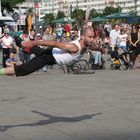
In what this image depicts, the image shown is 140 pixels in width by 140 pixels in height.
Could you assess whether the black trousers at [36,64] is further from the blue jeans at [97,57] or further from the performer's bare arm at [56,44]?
the blue jeans at [97,57]

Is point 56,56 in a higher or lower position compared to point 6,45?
higher

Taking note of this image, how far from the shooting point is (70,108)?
11250mm

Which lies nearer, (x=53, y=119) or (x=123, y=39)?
(x=53, y=119)

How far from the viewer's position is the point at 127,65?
21875mm

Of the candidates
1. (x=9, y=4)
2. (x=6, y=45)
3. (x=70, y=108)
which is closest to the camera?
(x=70, y=108)

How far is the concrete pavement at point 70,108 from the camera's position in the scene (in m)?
8.66

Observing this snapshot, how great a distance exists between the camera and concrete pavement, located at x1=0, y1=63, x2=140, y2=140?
866 cm

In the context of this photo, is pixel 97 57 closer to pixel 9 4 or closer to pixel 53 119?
pixel 53 119

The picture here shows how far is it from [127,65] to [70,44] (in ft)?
42.6

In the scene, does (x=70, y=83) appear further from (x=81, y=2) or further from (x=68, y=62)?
(x=81, y=2)

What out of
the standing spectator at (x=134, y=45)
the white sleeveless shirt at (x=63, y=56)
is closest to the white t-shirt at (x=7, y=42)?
the standing spectator at (x=134, y=45)

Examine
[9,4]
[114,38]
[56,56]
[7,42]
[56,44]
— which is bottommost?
[9,4]

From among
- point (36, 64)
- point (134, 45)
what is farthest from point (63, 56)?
point (134, 45)

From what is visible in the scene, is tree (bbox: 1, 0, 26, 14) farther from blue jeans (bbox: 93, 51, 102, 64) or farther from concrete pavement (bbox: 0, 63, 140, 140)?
concrete pavement (bbox: 0, 63, 140, 140)
